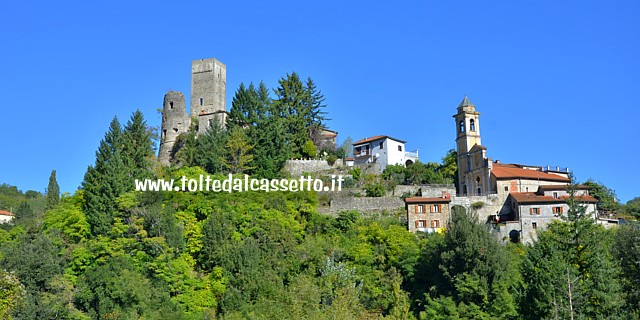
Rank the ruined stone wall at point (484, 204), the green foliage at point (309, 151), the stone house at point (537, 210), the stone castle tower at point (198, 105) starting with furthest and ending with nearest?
the stone castle tower at point (198, 105) < the green foliage at point (309, 151) < the ruined stone wall at point (484, 204) < the stone house at point (537, 210)

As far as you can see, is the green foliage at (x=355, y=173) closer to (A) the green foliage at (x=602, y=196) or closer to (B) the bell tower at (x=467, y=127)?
(B) the bell tower at (x=467, y=127)

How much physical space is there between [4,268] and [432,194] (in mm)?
33775

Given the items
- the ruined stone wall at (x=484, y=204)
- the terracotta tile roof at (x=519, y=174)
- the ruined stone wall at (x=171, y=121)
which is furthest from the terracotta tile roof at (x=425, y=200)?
the ruined stone wall at (x=171, y=121)

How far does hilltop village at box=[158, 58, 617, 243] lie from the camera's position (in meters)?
61.0

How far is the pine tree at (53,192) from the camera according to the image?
2977 inches

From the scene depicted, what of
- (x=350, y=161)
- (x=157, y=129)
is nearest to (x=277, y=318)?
(x=350, y=161)

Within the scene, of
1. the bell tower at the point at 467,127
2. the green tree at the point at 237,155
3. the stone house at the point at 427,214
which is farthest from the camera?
the bell tower at the point at 467,127

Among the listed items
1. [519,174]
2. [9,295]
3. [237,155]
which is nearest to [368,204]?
[237,155]

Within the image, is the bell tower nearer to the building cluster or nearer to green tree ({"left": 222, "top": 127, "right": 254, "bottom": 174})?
the building cluster

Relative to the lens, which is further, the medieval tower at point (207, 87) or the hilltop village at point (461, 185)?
the medieval tower at point (207, 87)

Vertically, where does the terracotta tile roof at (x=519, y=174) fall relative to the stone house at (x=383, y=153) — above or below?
below

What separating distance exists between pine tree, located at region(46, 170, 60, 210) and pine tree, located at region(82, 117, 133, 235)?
50.9ft

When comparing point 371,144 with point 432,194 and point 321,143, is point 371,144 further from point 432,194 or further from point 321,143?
point 432,194

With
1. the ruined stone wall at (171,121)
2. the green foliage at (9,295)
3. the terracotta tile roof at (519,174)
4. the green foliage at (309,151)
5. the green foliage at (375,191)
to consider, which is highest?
the ruined stone wall at (171,121)
